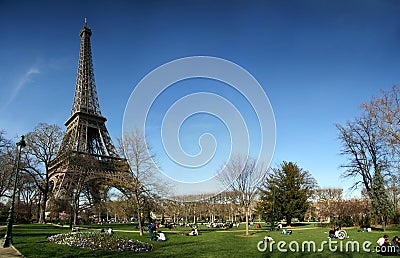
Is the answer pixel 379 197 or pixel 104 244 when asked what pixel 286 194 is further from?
pixel 104 244

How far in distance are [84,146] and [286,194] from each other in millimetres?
36550

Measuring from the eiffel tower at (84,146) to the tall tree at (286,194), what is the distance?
22.6m

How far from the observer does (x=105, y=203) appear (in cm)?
4278

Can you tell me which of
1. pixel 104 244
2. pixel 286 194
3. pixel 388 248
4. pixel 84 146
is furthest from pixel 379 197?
pixel 84 146

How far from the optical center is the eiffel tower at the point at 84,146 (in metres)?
40.6

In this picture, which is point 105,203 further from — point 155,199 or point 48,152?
point 155,199

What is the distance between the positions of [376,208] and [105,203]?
35.1 meters

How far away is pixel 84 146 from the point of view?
54344mm

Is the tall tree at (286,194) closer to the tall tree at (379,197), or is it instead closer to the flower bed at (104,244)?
the tall tree at (379,197)

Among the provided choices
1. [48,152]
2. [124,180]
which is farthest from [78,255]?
[48,152]

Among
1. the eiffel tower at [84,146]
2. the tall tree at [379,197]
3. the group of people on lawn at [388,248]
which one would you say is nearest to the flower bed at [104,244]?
the group of people on lawn at [388,248]

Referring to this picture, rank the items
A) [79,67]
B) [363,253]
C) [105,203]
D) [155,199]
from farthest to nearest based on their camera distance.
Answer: [79,67], [105,203], [155,199], [363,253]

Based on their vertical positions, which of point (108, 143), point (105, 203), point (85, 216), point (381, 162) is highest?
point (108, 143)

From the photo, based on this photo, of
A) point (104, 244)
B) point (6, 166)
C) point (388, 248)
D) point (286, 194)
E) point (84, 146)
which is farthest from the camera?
point (84, 146)
